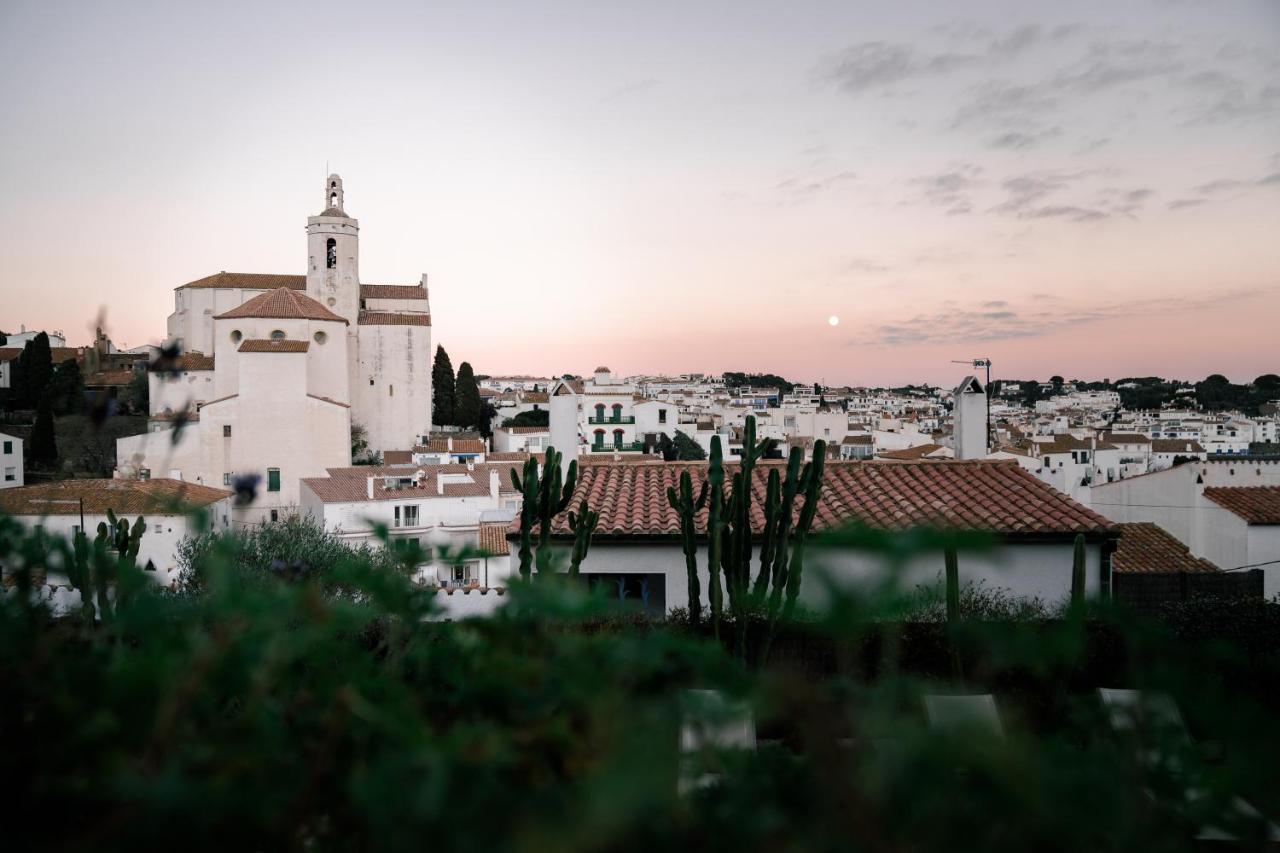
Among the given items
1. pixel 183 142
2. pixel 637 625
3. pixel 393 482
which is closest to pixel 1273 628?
pixel 637 625

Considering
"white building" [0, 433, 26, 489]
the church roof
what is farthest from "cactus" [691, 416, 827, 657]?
the church roof

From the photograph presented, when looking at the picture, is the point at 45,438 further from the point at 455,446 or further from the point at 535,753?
the point at 535,753

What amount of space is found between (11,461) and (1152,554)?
39.8 meters

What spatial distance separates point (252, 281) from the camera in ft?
180

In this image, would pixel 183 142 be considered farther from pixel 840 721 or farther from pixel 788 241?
pixel 840 721

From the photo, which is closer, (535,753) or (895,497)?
(535,753)

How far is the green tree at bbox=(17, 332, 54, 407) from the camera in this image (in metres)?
50.3

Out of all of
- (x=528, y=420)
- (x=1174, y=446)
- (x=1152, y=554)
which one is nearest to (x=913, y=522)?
(x=1152, y=554)

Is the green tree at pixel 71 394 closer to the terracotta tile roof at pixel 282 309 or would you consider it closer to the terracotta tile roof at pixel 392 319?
the terracotta tile roof at pixel 282 309

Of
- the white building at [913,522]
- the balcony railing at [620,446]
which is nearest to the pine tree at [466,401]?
the balcony railing at [620,446]

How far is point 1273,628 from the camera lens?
343 inches

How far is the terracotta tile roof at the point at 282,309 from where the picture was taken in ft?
145

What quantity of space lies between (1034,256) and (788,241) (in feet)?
21.0

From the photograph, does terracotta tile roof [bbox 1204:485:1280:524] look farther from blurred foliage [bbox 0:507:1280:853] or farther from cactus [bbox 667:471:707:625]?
blurred foliage [bbox 0:507:1280:853]
